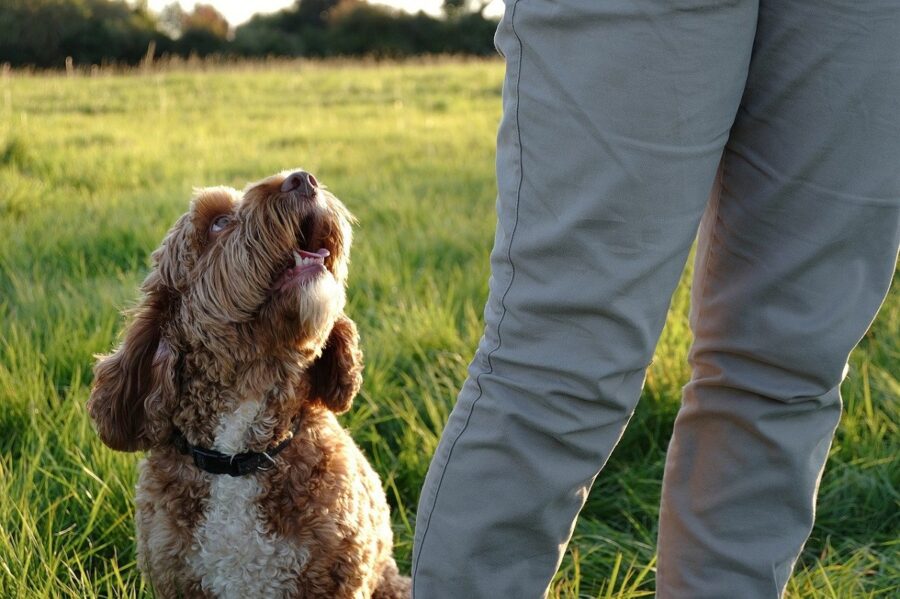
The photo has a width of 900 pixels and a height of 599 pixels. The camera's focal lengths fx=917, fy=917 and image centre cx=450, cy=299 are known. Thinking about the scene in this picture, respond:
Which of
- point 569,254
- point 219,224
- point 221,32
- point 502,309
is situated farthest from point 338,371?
point 221,32

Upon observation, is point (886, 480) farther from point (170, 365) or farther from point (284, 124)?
point (284, 124)

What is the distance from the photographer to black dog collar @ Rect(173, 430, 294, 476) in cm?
202

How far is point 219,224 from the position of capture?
2.14 m

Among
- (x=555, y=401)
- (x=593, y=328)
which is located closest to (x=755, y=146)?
(x=593, y=328)

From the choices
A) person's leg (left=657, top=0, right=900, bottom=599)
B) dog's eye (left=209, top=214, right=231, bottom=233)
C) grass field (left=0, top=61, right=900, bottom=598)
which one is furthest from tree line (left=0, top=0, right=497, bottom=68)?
person's leg (left=657, top=0, right=900, bottom=599)

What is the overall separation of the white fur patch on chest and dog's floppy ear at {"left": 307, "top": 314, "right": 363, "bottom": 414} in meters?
0.29

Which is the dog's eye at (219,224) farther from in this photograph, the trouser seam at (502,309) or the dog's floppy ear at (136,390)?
the trouser seam at (502,309)

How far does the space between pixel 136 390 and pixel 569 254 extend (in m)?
1.14

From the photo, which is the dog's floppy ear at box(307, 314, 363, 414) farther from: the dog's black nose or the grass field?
the grass field

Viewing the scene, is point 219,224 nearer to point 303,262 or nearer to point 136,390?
point 303,262

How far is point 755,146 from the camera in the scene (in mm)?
1594

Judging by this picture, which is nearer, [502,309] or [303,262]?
[502,309]

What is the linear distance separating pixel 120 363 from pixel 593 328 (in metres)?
1.16

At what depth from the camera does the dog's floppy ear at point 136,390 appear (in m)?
2.01
